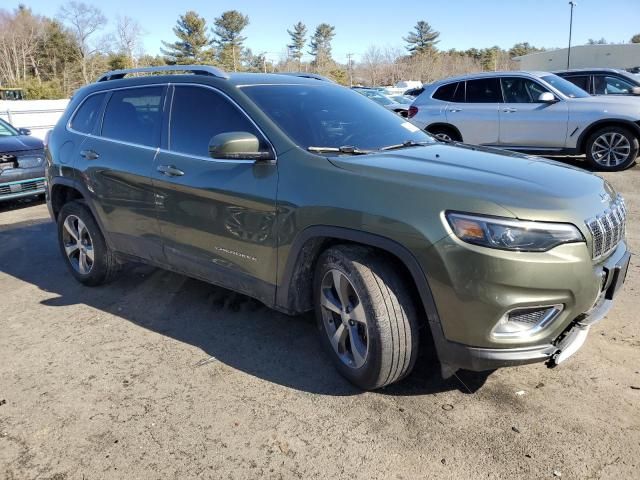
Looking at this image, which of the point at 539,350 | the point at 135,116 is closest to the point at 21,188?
the point at 135,116

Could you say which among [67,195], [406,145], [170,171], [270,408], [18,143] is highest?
[406,145]

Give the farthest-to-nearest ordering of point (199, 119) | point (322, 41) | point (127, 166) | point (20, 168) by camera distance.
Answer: point (322, 41), point (20, 168), point (127, 166), point (199, 119)

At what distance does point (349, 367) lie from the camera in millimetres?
2934

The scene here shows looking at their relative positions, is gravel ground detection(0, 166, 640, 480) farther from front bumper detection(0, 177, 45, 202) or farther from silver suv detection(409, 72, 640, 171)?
silver suv detection(409, 72, 640, 171)

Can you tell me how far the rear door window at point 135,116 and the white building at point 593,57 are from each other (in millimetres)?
65360

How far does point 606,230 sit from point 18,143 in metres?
8.80

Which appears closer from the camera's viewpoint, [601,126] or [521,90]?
[601,126]

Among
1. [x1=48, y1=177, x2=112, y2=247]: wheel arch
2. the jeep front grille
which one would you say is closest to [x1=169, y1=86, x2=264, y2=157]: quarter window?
[x1=48, y1=177, x2=112, y2=247]: wheel arch

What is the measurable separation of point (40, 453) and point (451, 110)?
363 inches

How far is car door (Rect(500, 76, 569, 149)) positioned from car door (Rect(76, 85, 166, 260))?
290 inches

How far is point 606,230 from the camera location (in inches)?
103

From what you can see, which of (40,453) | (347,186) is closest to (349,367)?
(347,186)

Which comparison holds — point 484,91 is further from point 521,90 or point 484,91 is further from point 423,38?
point 423,38

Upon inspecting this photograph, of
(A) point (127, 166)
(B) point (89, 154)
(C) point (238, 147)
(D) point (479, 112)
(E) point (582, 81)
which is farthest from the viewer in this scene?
(E) point (582, 81)
